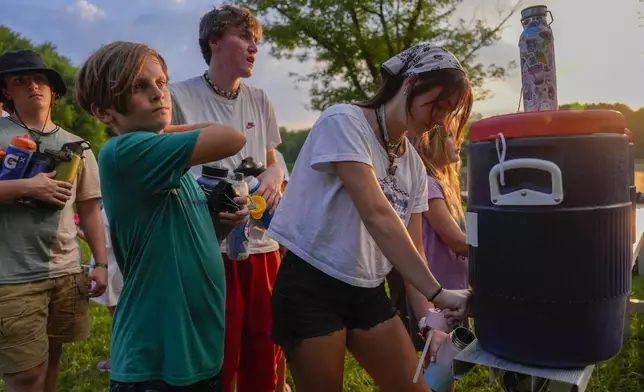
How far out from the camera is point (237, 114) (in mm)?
2656

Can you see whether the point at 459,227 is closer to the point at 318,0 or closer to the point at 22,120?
the point at 22,120

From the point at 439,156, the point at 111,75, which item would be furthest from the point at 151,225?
the point at 439,156

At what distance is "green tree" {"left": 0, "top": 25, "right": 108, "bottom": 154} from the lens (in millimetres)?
17631

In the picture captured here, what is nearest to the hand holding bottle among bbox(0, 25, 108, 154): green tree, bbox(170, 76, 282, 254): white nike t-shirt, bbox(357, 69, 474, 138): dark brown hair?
bbox(357, 69, 474, 138): dark brown hair

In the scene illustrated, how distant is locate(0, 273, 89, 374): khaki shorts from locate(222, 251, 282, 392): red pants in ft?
2.76

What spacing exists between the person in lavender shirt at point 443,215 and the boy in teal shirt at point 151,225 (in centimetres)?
110

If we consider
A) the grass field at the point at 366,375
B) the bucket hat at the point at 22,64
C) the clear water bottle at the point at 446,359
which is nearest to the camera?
the clear water bottle at the point at 446,359

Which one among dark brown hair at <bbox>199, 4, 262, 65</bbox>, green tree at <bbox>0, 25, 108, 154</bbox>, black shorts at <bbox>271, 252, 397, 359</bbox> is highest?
green tree at <bbox>0, 25, 108, 154</bbox>

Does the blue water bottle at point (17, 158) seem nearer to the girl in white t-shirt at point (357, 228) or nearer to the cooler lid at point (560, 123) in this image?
the girl in white t-shirt at point (357, 228)

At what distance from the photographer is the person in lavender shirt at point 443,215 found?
97.1 inches

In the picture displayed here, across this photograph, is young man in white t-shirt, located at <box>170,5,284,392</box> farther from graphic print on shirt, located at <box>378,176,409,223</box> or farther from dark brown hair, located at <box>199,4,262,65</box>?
graphic print on shirt, located at <box>378,176,409,223</box>

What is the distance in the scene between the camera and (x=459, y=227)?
2564 millimetres

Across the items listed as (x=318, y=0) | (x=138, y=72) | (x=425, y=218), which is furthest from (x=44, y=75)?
(x=318, y=0)

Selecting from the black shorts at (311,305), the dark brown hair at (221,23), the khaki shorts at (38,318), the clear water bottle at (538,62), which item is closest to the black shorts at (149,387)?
the black shorts at (311,305)
